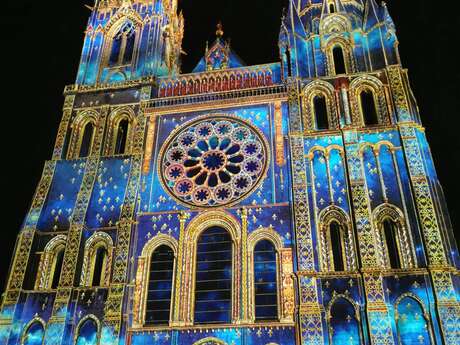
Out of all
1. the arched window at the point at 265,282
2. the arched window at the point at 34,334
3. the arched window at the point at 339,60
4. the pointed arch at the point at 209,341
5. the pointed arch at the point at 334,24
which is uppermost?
the pointed arch at the point at 334,24

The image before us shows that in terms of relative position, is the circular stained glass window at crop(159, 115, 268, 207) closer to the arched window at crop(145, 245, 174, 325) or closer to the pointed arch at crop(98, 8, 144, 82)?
the arched window at crop(145, 245, 174, 325)

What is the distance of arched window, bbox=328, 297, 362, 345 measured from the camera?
1691 cm

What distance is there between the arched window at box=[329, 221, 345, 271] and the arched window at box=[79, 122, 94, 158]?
469 inches

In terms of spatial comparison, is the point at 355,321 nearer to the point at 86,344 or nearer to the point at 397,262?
the point at 397,262

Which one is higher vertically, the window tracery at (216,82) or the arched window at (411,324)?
the window tracery at (216,82)

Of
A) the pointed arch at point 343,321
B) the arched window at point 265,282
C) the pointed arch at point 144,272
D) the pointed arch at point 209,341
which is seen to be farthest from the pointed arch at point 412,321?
the pointed arch at point 144,272

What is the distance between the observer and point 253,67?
24484 millimetres

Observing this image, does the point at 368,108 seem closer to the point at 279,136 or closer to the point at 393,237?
the point at 279,136

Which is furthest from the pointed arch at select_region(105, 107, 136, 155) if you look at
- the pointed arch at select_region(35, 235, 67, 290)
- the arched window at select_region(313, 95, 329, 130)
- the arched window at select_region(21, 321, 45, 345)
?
the arched window at select_region(313, 95, 329, 130)

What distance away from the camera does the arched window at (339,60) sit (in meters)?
24.3

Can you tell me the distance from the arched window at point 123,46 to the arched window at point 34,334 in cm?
1405

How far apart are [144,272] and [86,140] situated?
26.4 feet

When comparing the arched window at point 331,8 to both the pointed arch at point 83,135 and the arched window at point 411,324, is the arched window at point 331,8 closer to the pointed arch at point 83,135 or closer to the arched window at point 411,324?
the pointed arch at point 83,135

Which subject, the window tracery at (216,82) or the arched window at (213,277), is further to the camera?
the window tracery at (216,82)
